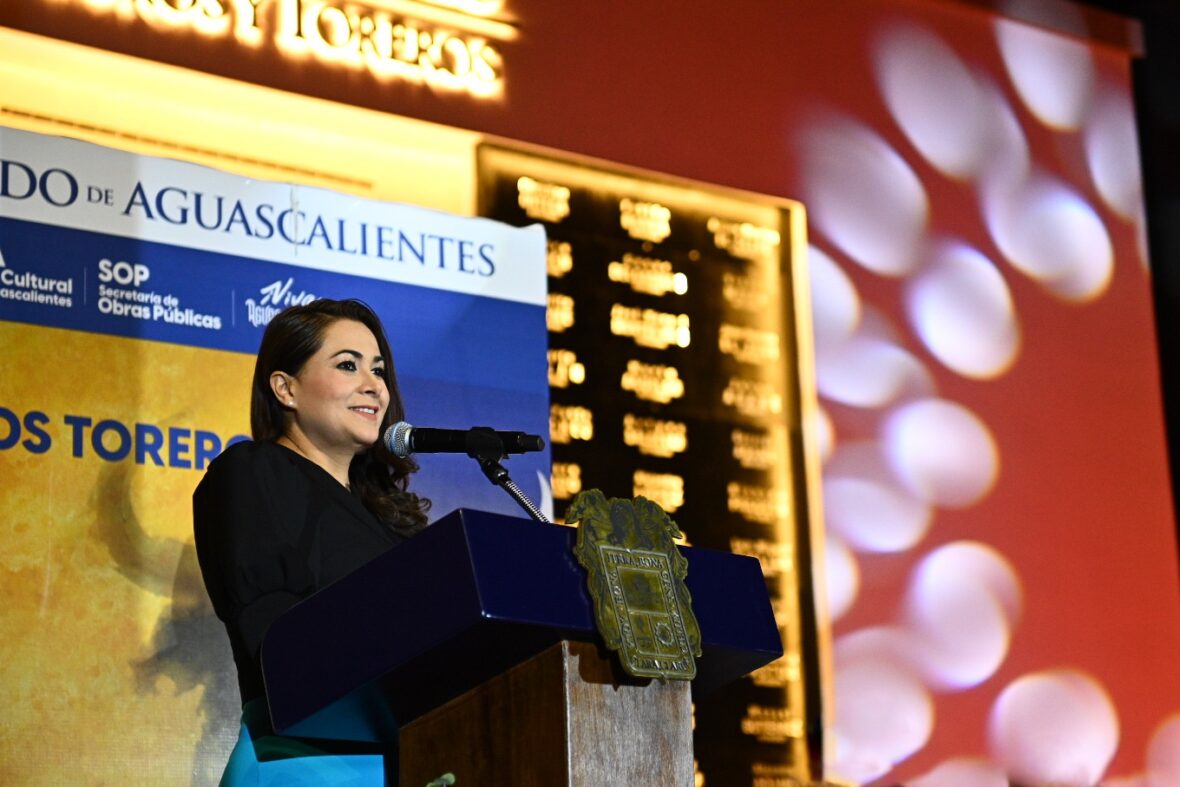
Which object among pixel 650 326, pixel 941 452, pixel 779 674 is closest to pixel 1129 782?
pixel 941 452

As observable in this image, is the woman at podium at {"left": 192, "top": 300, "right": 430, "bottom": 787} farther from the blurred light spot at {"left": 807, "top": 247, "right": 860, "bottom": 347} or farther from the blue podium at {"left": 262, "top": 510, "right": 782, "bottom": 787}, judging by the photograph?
the blurred light spot at {"left": 807, "top": 247, "right": 860, "bottom": 347}

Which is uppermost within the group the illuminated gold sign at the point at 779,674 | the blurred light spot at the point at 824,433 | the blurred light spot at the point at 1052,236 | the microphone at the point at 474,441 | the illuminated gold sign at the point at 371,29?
the illuminated gold sign at the point at 371,29

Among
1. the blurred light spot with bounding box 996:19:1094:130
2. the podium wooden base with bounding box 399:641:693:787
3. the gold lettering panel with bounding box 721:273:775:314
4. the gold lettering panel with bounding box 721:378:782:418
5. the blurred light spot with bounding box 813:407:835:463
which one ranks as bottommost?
the podium wooden base with bounding box 399:641:693:787

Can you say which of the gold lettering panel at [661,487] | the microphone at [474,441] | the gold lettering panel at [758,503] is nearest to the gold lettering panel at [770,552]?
the gold lettering panel at [758,503]

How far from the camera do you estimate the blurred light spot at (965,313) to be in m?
4.63

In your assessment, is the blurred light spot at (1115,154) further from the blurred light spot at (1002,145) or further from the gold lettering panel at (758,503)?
the gold lettering panel at (758,503)

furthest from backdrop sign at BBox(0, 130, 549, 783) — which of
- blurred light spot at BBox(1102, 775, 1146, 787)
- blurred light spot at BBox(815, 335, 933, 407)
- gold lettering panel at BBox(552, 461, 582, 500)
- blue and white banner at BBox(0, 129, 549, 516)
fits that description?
blurred light spot at BBox(1102, 775, 1146, 787)

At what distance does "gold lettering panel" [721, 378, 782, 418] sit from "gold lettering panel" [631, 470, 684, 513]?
0.83ft

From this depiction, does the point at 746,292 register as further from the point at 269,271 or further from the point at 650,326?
the point at 269,271

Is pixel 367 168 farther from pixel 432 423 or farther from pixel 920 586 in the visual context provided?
pixel 920 586

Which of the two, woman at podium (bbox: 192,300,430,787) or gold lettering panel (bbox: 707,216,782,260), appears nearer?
woman at podium (bbox: 192,300,430,787)

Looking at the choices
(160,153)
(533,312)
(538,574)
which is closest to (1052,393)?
(533,312)

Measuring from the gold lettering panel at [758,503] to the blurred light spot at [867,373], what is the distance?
1.16ft

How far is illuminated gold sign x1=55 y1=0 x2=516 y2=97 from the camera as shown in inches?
149
